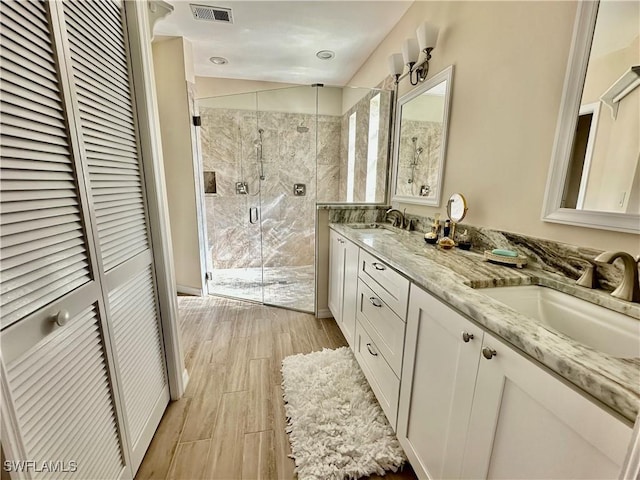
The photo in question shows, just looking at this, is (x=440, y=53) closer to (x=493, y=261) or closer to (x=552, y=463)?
(x=493, y=261)

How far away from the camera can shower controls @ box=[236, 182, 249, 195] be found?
3.50 metres

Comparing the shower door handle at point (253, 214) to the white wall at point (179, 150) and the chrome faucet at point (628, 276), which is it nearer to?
the white wall at point (179, 150)

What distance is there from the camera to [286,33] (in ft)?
7.66

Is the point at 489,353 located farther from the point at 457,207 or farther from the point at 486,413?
the point at 457,207

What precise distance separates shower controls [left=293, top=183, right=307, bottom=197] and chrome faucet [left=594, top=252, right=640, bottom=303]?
3.14 meters

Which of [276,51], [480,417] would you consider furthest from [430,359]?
[276,51]

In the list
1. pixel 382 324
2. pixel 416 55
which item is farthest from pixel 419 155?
pixel 382 324

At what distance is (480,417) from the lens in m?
0.74

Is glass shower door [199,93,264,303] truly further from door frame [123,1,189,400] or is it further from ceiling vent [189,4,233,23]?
door frame [123,1,189,400]

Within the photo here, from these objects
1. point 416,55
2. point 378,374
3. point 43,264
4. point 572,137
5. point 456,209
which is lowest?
point 378,374

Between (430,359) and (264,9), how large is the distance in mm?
2545

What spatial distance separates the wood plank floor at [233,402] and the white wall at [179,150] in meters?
0.63

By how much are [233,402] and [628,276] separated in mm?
1835

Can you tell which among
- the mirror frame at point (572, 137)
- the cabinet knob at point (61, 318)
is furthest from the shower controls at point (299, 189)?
the cabinet knob at point (61, 318)
